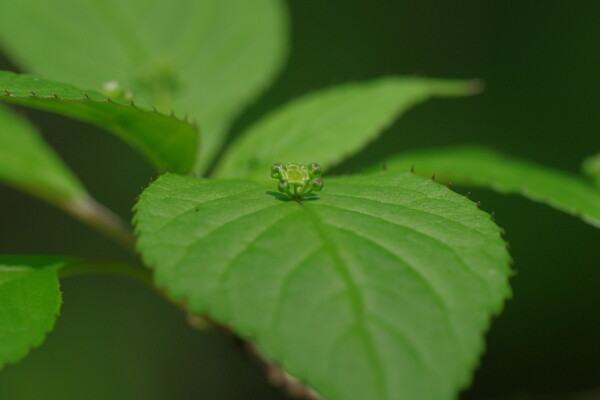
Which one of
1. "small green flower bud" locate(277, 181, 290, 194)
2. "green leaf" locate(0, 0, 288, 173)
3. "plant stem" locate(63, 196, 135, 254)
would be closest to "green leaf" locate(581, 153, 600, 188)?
"small green flower bud" locate(277, 181, 290, 194)

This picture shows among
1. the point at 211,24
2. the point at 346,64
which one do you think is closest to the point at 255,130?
the point at 211,24

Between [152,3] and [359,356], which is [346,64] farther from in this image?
[359,356]

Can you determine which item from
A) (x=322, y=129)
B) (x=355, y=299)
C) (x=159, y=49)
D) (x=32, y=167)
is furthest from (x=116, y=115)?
(x=159, y=49)

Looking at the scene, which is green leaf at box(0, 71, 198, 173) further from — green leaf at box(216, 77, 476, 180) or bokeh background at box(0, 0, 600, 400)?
bokeh background at box(0, 0, 600, 400)

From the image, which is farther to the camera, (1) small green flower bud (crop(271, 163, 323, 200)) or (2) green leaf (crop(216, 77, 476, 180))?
(2) green leaf (crop(216, 77, 476, 180))

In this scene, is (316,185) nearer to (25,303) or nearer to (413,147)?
(25,303)
